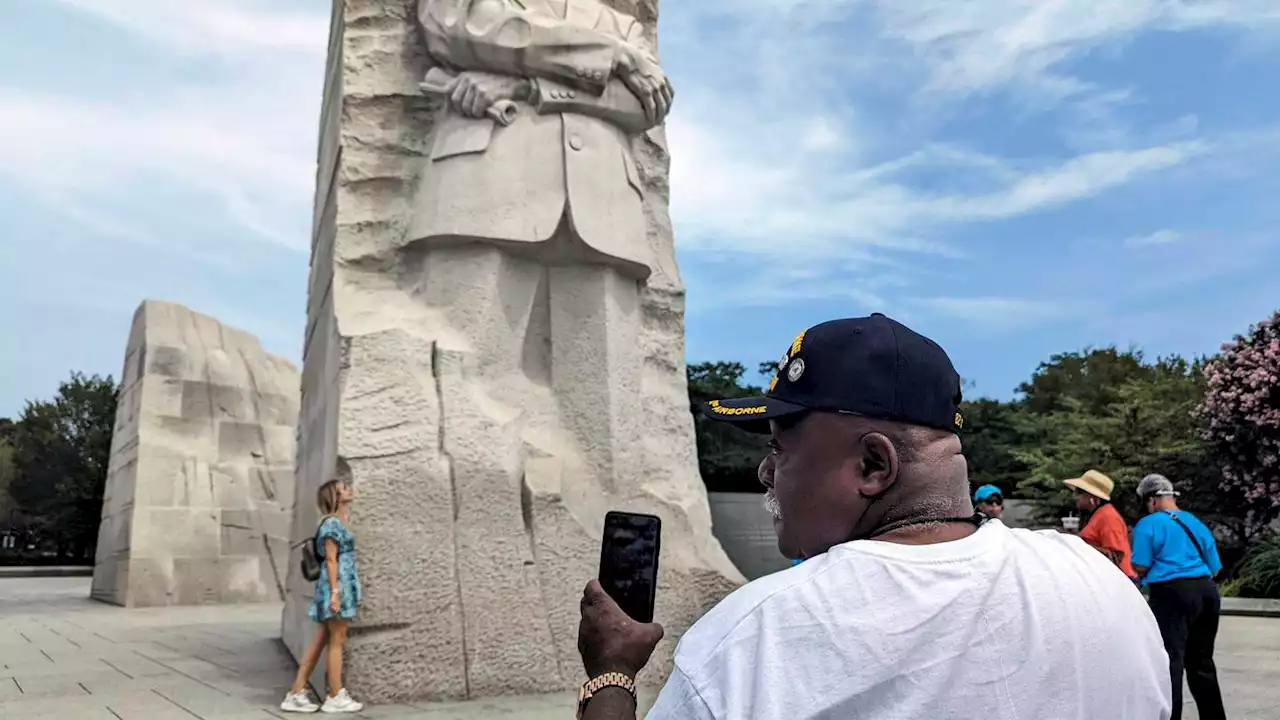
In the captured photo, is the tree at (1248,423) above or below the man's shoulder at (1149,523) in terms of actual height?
above

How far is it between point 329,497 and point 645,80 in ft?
9.06

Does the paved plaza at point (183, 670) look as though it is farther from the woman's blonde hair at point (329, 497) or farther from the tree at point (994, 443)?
the tree at point (994, 443)

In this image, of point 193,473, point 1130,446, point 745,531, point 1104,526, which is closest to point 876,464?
point 1104,526

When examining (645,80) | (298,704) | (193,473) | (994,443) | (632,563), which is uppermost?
(645,80)

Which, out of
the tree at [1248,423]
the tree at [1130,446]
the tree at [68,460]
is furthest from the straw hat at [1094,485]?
the tree at [68,460]

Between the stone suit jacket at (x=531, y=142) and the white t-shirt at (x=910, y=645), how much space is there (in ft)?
13.9

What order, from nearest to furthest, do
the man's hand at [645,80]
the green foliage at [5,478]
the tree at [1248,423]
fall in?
1. the man's hand at [645,80]
2. the tree at [1248,423]
3. the green foliage at [5,478]

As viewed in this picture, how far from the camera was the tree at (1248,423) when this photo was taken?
12.9 m

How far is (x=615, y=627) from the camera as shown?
1250mm

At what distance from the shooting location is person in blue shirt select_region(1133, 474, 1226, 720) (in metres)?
4.00

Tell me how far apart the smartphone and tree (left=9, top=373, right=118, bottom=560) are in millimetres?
22152

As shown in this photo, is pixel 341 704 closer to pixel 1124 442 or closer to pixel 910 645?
pixel 910 645

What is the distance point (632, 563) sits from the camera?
136 centimetres

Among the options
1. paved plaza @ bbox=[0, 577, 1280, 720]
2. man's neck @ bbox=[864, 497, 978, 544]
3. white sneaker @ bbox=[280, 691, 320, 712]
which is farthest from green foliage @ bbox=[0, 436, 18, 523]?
man's neck @ bbox=[864, 497, 978, 544]
